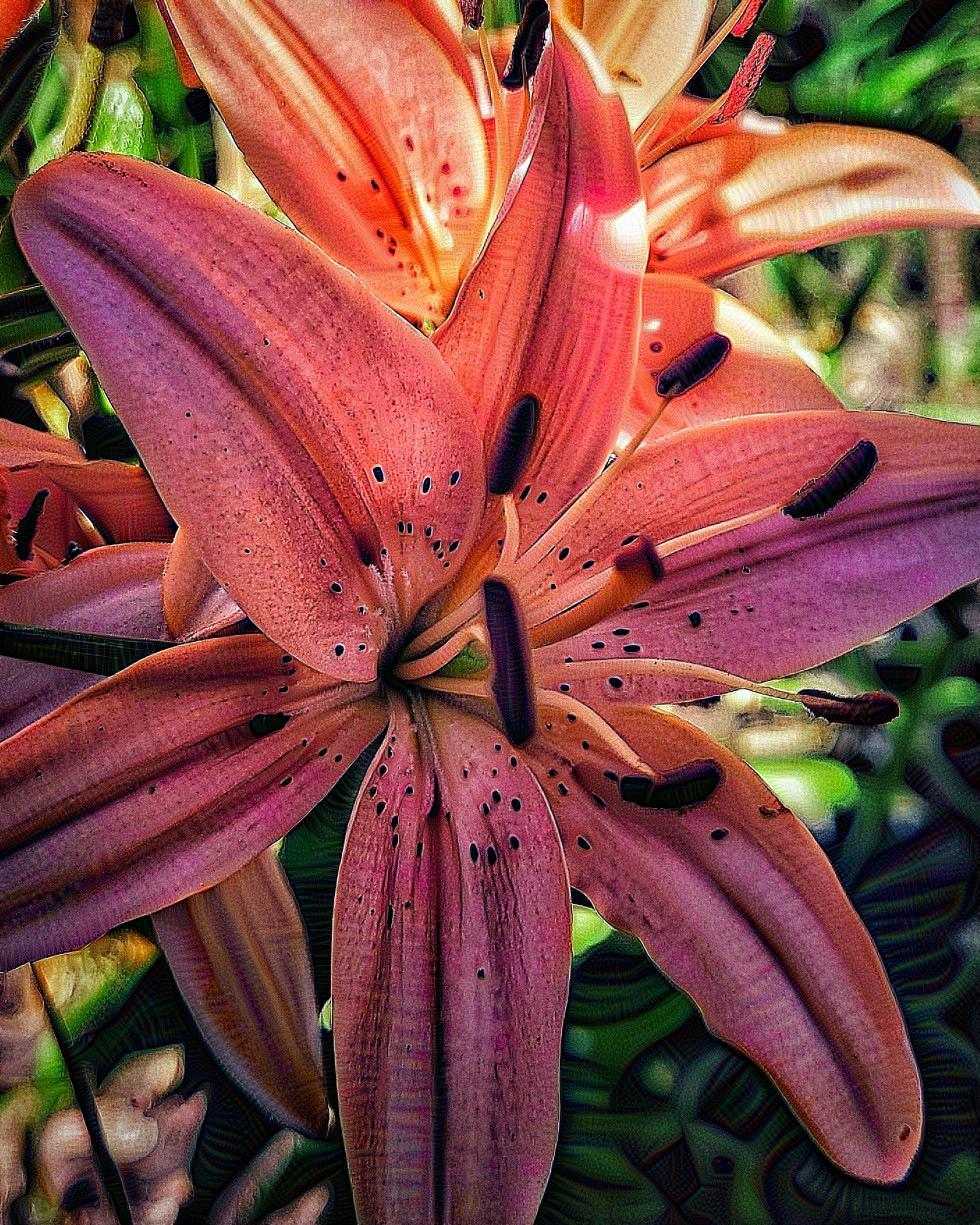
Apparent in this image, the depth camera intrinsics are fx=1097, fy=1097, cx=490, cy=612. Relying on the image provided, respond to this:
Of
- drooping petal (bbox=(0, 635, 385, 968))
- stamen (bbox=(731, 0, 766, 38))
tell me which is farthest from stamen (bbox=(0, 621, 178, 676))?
stamen (bbox=(731, 0, 766, 38))

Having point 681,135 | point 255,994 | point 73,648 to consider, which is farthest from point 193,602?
point 681,135

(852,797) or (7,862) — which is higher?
(7,862)

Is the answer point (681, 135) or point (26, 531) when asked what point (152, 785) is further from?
point (681, 135)

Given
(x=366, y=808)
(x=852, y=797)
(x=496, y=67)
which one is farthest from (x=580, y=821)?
(x=496, y=67)

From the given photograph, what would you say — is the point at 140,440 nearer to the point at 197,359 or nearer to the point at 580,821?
the point at 197,359

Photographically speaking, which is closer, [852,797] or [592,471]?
[592,471]

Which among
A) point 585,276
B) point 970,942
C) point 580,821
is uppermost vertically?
point 585,276

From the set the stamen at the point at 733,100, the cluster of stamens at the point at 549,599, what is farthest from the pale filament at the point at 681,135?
the cluster of stamens at the point at 549,599
